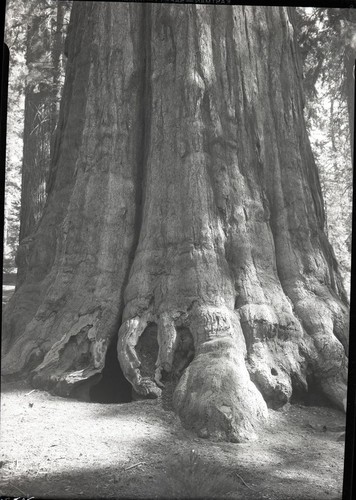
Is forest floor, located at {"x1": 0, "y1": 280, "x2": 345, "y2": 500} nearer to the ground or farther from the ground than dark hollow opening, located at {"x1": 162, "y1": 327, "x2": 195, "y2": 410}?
nearer to the ground

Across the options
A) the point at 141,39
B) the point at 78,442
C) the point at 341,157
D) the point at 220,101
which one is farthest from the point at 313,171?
the point at 78,442

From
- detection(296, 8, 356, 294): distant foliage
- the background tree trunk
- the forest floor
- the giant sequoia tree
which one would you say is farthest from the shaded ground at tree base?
detection(296, 8, 356, 294): distant foliage

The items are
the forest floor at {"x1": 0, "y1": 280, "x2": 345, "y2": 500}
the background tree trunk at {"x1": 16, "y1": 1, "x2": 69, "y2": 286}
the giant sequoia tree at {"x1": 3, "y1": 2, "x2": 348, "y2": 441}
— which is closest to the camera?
the forest floor at {"x1": 0, "y1": 280, "x2": 345, "y2": 500}

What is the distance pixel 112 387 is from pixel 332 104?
107 inches

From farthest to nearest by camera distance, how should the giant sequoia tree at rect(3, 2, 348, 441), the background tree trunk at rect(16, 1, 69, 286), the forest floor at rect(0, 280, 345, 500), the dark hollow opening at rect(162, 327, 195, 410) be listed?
the background tree trunk at rect(16, 1, 69, 286)
the giant sequoia tree at rect(3, 2, 348, 441)
the dark hollow opening at rect(162, 327, 195, 410)
the forest floor at rect(0, 280, 345, 500)

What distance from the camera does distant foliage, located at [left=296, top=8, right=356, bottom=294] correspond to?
415 cm

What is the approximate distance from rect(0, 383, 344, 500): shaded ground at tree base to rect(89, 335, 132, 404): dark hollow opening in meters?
0.05

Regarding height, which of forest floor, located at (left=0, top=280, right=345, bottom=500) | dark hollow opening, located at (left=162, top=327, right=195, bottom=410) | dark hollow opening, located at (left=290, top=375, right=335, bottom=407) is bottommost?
forest floor, located at (left=0, top=280, right=345, bottom=500)

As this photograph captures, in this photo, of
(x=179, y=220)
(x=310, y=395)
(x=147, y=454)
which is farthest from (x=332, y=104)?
(x=147, y=454)

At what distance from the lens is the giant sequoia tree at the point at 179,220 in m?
4.05

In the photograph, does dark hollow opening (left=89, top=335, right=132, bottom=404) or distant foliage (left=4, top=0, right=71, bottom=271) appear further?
distant foliage (left=4, top=0, right=71, bottom=271)

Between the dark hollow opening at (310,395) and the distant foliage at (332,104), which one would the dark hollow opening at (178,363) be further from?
the distant foliage at (332,104)

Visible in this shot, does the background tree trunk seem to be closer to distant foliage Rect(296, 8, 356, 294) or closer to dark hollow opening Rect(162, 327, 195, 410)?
dark hollow opening Rect(162, 327, 195, 410)

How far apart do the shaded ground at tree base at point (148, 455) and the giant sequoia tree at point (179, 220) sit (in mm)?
166
